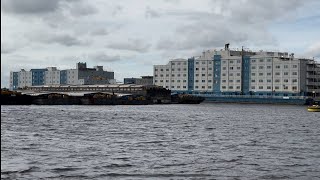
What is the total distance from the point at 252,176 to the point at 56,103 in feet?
516

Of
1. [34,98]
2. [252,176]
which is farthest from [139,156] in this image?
[34,98]

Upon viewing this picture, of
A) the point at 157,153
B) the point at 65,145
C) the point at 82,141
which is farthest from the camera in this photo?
the point at 82,141

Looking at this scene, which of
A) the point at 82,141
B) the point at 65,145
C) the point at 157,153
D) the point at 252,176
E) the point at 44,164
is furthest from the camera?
the point at 82,141

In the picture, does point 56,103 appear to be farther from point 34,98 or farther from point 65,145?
point 65,145

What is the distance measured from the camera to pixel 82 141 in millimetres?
38969

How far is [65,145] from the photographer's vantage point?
115 feet

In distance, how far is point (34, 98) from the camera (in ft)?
560

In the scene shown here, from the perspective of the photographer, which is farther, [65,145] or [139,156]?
[65,145]

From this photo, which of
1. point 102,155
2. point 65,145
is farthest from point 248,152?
point 65,145

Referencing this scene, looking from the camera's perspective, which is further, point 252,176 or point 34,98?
point 34,98

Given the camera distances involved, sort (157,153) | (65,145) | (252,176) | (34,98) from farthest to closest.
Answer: (34,98) → (65,145) → (157,153) → (252,176)

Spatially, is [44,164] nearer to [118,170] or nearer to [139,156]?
[118,170]

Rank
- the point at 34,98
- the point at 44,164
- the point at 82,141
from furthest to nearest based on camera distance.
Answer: the point at 34,98 → the point at 82,141 → the point at 44,164

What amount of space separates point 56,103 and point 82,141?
13893 centimetres
